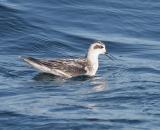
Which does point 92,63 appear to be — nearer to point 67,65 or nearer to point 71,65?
point 71,65

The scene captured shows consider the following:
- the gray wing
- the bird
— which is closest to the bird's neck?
the bird

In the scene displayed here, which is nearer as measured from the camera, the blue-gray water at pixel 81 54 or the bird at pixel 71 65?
the blue-gray water at pixel 81 54

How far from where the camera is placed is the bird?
26.0m

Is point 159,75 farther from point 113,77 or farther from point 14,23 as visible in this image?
point 14,23

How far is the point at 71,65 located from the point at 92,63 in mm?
822

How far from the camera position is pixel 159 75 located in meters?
26.3

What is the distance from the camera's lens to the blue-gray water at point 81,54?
20.4 m

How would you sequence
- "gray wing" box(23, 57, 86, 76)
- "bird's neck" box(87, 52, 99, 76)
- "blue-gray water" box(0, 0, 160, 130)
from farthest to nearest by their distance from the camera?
"bird's neck" box(87, 52, 99, 76), "gray wing" box(23, 57, 86, 76), "blue-gray water" box(0, 0, 160, 130)

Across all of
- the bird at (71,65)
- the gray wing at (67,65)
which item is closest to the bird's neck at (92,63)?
the bird at (71,65)

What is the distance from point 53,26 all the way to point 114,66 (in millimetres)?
6559

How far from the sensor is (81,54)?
30.3 m

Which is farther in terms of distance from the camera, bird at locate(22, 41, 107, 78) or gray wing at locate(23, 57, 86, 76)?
gray wing at locate(23, 57, 86, 76)

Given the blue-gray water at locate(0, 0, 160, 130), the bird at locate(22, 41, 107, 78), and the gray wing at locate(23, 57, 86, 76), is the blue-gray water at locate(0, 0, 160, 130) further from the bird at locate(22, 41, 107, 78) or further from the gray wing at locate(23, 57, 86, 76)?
the gray wing at locate(23, 57, 86, 76)

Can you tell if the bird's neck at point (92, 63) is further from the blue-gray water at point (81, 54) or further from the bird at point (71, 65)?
the blue-gray water at point (81, 54)
